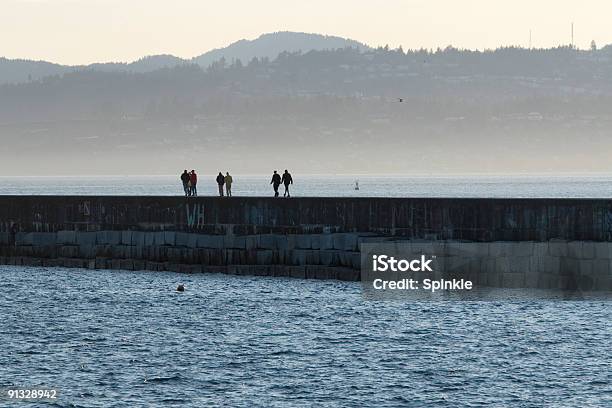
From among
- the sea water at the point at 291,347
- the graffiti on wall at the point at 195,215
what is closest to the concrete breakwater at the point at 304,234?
the graffiti on wall at the point at 195,215

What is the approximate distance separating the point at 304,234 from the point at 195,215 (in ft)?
18.2

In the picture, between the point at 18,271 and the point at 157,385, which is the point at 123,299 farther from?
the point at 157,385

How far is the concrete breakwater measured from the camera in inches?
1697

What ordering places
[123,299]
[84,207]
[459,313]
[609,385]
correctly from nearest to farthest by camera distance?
[609,385] → [459,313] → [123,299] → [84,207]

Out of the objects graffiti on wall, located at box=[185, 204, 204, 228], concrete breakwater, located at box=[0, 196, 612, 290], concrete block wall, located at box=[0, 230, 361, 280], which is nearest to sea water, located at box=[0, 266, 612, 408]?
concrete block wall, located at box=[0, 230, 361, 280]

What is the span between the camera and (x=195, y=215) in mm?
51750

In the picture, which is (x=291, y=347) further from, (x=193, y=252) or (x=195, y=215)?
(x=193, y=252)

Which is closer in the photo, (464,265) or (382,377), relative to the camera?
(382,377)

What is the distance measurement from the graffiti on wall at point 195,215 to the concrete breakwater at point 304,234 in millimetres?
43

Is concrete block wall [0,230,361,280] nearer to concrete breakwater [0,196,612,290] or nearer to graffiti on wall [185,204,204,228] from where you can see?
concrete breakwater [0,196,612,290]

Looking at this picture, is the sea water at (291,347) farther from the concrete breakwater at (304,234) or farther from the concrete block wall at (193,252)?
the concrete breakwater at (304,234)

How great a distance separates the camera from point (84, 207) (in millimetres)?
54531

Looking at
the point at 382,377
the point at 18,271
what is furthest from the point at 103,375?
the point at 18,271

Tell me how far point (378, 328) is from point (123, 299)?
12.7m
